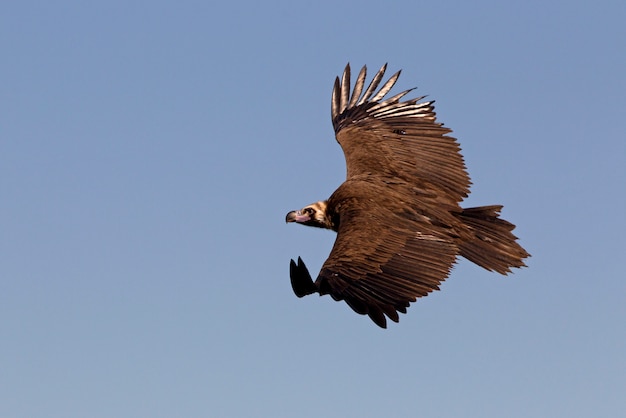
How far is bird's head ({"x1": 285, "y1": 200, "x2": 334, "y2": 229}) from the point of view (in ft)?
51.5

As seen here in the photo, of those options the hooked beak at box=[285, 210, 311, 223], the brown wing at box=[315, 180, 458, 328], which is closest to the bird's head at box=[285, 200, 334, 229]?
the hooked beak at box=[285, 210, 311, 223]

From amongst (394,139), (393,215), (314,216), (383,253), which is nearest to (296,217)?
(314,216)

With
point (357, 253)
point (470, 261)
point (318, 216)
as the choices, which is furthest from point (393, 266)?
point (318, 216)

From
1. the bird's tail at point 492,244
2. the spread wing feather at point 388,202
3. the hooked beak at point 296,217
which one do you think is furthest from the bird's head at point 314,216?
the bird's tail at point 492,244

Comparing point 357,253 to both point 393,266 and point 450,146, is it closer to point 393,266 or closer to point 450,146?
point 393,266

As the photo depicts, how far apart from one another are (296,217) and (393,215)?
2.37 meters

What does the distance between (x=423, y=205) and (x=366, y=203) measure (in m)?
0.71

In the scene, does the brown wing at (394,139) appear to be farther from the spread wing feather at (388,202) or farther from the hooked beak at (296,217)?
the hooked beak at (296,217)

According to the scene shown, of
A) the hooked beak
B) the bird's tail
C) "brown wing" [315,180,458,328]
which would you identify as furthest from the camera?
the hooked beak

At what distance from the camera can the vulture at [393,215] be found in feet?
41.8

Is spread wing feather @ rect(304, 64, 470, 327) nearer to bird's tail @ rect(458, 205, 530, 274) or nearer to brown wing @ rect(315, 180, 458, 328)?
brown wing @ rect(315, 180, 458, 328)

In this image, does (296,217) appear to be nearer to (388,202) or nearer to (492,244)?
(388,202)

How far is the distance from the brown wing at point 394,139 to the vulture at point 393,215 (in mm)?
15

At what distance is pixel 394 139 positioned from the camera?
16.3 meters
